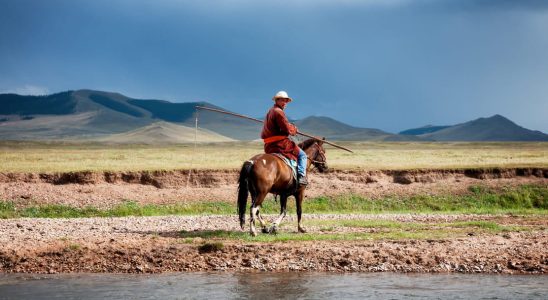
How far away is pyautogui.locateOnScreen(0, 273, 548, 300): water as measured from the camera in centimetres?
1415

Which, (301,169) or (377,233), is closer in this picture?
(377,233)

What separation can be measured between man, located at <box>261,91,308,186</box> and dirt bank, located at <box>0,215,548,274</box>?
3638 millimetres

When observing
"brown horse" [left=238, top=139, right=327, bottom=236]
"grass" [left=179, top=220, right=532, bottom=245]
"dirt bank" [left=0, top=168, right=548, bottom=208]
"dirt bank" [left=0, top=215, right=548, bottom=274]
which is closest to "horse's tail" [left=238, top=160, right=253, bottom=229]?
"brown horse" [left=238, top=139, right=327, bottom=236]

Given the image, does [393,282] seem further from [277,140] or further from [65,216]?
[65,216]

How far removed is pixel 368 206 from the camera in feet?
110

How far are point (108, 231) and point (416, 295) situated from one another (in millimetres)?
11270

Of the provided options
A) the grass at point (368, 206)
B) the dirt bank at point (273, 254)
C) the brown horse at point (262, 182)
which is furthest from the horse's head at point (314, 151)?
the grass at point (368, 206)

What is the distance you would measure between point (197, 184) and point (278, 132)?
15.4m

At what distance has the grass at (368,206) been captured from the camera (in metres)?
30.4

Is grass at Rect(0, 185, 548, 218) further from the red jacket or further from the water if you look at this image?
the water

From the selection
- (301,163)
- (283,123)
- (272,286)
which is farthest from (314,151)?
(272,286)

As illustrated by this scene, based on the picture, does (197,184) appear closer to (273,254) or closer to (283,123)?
(283,123)

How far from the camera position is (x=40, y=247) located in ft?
59.9

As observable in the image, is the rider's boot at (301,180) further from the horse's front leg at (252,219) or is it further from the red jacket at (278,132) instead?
the horse's front leg at (252,219)
